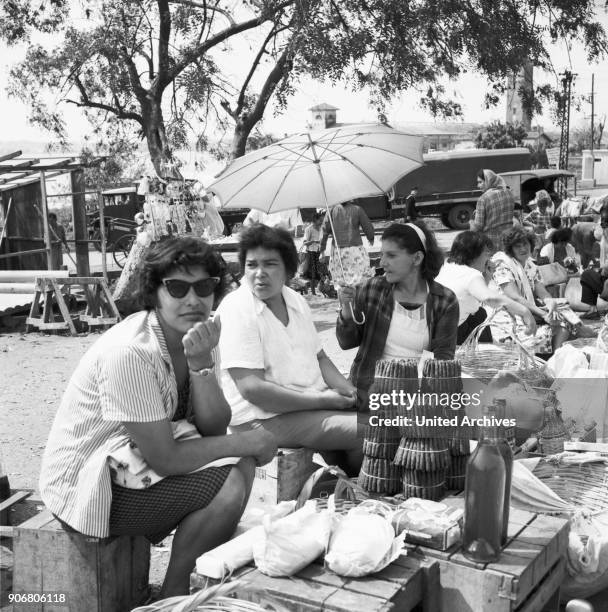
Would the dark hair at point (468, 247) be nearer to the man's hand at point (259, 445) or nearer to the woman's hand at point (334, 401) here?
the woman's hand at point (334, 401)

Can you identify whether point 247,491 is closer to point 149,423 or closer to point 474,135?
point 149,423

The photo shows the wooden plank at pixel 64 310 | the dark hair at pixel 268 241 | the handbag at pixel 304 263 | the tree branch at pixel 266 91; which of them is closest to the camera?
the dark hair at pixel 268 241

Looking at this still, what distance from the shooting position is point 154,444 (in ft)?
8.28

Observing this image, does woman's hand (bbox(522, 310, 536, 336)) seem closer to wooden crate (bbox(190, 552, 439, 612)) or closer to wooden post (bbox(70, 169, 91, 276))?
wooden crate (bbox(190, 552, 439, 612))

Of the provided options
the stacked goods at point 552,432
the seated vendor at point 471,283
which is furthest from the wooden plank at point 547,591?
the seated vendor at point 471,283

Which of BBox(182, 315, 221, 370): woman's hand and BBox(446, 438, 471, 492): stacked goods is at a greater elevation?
BBox(182, 315, 221, 370): woman's hand

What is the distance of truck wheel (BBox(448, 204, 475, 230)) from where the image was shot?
2512 centimetres

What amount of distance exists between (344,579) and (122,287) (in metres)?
8.11

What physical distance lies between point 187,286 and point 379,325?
1425mm

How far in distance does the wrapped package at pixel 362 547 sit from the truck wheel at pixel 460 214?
23455mm

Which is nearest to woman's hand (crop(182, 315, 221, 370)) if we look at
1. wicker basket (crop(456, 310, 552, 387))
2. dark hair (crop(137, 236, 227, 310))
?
dark hair (crop(137, 236, 227, 310))

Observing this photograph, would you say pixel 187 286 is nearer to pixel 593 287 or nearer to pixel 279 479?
pixel 279 479

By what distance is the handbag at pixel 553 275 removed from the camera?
808 cm

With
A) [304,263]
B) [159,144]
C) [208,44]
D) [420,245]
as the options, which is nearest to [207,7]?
[208,44]
